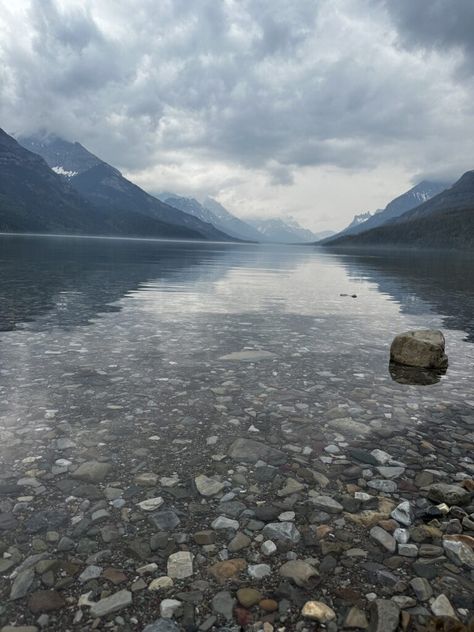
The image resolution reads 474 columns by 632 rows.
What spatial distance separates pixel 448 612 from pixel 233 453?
14.1 ft

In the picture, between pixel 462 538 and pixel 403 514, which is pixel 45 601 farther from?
pixel 462 538

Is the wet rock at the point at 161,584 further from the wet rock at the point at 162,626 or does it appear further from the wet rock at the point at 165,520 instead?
the wet rock at the point at 165,520

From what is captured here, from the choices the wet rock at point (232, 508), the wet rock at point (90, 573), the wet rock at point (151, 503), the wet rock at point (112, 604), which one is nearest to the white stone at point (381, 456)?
the wet rock at point (232, 508)

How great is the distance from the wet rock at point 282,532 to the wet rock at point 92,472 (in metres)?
2.89

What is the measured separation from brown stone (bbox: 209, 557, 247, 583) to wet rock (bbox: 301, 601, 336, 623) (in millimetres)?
898

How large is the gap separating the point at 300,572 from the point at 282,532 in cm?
79

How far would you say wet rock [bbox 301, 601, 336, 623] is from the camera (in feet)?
14.8

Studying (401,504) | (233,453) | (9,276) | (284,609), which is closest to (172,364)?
(233,453)

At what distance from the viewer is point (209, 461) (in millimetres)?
7820

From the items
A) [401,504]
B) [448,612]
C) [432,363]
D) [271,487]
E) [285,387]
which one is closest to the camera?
[448,612]

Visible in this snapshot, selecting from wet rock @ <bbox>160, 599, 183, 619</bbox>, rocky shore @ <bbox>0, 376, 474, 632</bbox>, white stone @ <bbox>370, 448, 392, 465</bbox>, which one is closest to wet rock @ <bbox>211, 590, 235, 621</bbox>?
rocky shore @ <bbox>0, 376, 474, 632</bbox>

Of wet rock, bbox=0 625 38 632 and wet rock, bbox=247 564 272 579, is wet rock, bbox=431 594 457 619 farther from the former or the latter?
wet rock, bbox=0 625 38 632

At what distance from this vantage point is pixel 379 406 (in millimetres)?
10961

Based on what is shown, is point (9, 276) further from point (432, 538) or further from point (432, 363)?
point (432, 538)
